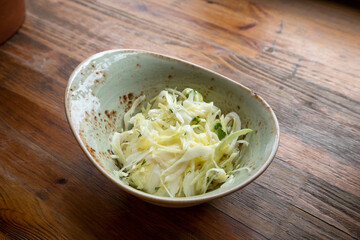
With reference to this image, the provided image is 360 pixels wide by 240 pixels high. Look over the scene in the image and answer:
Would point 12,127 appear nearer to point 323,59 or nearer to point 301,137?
point 301,137

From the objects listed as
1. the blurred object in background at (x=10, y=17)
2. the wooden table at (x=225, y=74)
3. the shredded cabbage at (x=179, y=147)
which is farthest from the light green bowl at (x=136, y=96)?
the blurred object in background at (x=10, y=17)

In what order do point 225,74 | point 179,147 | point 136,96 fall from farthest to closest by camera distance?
point 225,74
point 136,96
point 179,147

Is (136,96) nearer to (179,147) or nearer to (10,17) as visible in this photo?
(179,147)

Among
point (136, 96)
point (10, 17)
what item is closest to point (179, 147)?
point (136, 96)

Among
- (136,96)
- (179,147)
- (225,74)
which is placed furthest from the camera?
(225,74)

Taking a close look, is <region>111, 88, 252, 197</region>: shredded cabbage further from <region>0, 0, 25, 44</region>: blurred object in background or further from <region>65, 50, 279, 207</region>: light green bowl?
<region>0, 0, 25, 44</region>: blurred object in background

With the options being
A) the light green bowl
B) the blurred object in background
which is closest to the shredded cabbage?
the light green bowl
